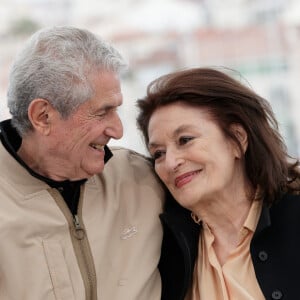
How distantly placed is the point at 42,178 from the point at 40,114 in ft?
0.58

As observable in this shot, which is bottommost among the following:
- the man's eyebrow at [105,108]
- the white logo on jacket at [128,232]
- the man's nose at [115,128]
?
the white logo on jacket at [128,232]

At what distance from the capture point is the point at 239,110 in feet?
5.90

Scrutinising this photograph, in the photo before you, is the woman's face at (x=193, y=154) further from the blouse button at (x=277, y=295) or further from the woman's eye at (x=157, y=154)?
the blouse button at (x=277, y=295)

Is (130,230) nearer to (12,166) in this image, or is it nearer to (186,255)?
(186,255)

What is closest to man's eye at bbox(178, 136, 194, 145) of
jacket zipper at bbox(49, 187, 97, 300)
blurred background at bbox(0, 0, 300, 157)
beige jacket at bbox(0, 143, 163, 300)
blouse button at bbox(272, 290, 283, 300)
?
beige jacket at bbox(0, 143, 163, 300)

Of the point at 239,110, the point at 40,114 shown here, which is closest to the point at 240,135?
the point at 239,110

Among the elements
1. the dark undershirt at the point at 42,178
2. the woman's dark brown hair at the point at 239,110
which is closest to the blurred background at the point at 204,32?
the woman's dark brown hair at the point at 239,110

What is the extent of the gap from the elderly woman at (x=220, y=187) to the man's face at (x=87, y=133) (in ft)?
0.54

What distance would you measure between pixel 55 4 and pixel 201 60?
4.01 ft

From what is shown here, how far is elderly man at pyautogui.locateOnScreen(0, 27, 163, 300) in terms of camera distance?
160 cm

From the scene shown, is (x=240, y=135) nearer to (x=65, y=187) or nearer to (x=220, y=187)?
(x=220, y=187)

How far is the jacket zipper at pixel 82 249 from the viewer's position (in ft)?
5.41

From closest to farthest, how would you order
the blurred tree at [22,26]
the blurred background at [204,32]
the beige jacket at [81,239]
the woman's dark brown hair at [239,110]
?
the beige jacket at [81,239]
the woman's dark brown hair at [239,110]
the blurred tree at [22,26]
the blurred background at [204,32]

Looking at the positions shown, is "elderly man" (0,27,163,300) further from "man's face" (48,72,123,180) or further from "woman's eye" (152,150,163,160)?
"woman's eye" (152,150,163,160)
